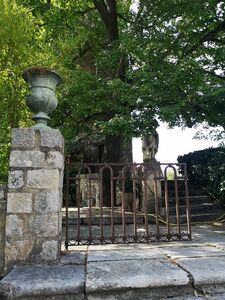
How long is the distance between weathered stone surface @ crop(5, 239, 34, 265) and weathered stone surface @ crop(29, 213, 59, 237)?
14cm

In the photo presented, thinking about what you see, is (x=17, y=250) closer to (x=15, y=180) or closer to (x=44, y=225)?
(x=44, y=225)

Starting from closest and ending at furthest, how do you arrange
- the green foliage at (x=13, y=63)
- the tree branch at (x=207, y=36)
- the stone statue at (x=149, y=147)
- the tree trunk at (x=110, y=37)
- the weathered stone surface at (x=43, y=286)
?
1. the weathered stone surface at (x=43, y=286)
2. the green foliage at (x=13, y=63)
3. the tree branch at (x=207, y=36)
4. the stone statue at (x=149, y=147)
5. the tree trunk at (x=110, y=37)

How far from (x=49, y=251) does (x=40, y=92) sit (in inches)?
69.8

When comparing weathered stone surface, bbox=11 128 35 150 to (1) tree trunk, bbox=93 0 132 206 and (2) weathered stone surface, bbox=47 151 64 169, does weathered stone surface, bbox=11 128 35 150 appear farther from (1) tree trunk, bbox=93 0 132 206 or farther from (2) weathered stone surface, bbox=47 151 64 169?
(1) tree trunk, bbox=93 0 132 206

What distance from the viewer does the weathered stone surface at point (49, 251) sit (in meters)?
3.08

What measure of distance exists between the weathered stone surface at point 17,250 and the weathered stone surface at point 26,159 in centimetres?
79

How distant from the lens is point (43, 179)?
321 cm

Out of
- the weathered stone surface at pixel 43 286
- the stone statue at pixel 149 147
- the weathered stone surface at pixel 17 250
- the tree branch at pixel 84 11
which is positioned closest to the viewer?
the weathered stone surface at pixel 43 286

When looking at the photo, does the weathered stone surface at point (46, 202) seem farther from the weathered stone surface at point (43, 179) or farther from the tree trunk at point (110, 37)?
the tree trunk at point (110, 37)

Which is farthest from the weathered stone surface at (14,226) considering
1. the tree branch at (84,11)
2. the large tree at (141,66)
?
the tree branch at (84,11)

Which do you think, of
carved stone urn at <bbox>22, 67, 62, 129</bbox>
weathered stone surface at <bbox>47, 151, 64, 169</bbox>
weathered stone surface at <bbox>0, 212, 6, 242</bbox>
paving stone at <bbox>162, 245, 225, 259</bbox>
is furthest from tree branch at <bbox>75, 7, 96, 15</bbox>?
paving stone at <bbox>162, 245, 225, 259</bbox>

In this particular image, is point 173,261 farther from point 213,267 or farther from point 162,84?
point 162,84

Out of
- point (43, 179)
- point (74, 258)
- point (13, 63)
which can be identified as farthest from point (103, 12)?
point (74, 258)

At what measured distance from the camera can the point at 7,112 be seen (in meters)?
3.89
